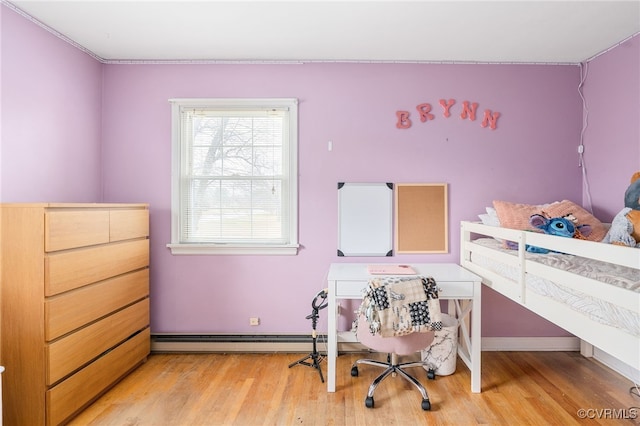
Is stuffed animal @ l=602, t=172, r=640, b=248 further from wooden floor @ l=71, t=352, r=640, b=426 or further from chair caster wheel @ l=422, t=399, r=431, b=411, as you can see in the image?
chair caster wheel @ l=422, t=399, r=431, b=411

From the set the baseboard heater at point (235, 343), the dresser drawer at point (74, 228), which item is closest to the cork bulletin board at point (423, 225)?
the baseboard heater at point (235, 343)

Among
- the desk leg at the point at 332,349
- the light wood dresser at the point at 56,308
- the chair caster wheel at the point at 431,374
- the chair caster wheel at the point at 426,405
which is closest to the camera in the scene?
the light wood dresser at the point at 56,308

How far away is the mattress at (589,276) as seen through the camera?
54.7 inches

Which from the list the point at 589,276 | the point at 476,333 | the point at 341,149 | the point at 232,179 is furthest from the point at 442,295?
the point at 232,179

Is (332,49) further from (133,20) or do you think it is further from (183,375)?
(183,375)

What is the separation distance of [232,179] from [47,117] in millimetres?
1345

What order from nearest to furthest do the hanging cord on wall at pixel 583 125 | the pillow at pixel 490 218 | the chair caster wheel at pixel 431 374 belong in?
the chair caster wheel at pixel 431 374
the pillow at pixel 490 218
the hanging cord on wall at pixel 583 125

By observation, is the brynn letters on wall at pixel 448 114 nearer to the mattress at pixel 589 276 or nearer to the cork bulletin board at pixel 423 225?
the cork bulletin board at pixel 423 225

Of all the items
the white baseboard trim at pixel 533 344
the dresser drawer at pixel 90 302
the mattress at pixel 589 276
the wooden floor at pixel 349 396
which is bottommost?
the wooden floor at pixel 349 396

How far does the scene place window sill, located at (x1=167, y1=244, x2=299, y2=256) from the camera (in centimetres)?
294

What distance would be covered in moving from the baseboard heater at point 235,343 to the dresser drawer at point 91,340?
29 centimetres

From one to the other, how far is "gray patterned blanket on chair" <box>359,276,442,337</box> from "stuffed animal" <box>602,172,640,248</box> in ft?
3.80

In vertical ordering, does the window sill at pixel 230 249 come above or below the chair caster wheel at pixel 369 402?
above

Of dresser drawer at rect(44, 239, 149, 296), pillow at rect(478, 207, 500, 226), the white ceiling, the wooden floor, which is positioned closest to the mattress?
pillow at rect(478, 207, 500, 226)
